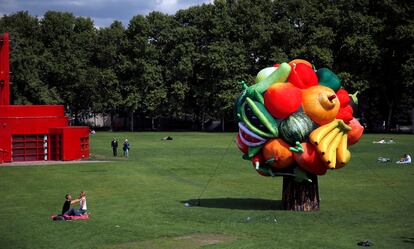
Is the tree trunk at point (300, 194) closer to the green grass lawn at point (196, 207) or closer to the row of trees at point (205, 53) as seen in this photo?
the green grass lawn at point (196, 207)

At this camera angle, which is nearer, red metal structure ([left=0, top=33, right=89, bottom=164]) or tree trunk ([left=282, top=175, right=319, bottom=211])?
tree trunk ([left=282, top=175, right=319, bottom=211])

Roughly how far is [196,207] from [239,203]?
2773mm

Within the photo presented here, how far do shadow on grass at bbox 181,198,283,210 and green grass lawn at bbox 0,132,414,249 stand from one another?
0.18 feet

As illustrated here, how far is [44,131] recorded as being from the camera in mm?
59844

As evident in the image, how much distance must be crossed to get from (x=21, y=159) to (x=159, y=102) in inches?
2091

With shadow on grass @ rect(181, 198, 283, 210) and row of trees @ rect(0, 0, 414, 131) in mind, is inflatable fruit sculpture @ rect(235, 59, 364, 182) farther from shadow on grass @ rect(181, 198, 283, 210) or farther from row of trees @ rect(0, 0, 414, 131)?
row of trees @ rect(0, 0, 414, 131)

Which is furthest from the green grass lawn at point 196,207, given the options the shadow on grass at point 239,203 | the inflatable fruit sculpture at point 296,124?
the inflatable fruit sculpture at point 296,124

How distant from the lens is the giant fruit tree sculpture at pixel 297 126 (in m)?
29.4

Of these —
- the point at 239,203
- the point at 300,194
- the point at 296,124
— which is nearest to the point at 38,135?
the point at 239,203

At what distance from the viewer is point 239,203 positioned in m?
35.4

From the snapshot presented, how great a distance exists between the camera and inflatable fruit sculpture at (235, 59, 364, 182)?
1155 inches

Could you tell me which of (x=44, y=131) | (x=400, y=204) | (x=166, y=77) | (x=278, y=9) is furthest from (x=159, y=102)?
(x=400, y=204)

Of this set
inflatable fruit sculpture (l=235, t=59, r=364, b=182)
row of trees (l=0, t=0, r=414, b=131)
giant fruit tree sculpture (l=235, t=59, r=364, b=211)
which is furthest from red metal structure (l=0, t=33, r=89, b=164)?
row of trees (l=0, t=0, r=414, b=131)

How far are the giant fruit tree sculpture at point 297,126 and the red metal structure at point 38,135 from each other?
32167mm
